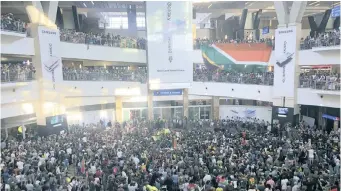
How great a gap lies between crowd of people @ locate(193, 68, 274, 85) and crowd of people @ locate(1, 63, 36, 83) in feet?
39.8

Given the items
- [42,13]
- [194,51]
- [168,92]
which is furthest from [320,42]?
[42,13]

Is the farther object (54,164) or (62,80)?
(62,80)

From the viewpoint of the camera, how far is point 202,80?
2598 centimetres

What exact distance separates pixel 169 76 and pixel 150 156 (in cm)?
1093

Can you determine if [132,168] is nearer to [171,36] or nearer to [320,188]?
Answer: [320,188]

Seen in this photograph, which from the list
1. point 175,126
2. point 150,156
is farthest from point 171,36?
point 150,156

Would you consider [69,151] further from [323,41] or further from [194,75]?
[323,41]

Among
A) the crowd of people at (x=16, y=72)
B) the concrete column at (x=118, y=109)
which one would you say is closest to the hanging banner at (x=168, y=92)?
the concrete column at (x=118, y=109)

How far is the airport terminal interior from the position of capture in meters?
11.9

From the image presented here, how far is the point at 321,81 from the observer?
1950 cm

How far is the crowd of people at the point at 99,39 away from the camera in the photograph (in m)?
21.7

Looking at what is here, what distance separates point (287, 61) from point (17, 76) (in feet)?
51.5

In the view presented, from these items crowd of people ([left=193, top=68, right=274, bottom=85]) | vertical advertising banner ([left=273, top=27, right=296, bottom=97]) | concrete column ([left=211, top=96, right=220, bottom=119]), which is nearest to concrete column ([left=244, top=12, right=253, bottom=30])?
crowd of people ([left=193, top=68, right=274, bottom=85])

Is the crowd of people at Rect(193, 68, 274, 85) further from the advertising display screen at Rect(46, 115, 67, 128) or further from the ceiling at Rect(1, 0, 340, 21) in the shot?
the advertising display screen at Rect(46, 115, 67, 128)
